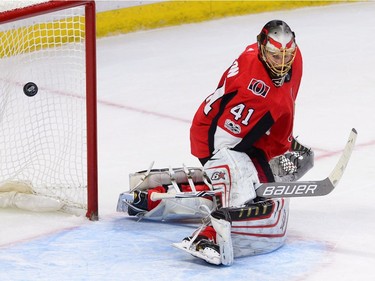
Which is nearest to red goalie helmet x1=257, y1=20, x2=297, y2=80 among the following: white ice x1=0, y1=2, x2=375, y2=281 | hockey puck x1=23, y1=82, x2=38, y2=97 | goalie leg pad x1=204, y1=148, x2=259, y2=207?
goalie leg pad x1=204, y1=148, x2=259, y2=207

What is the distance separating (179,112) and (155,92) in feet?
1.18

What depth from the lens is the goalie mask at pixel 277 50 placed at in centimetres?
326

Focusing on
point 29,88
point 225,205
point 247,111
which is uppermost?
point 29,88

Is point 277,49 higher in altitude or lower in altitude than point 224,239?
higher

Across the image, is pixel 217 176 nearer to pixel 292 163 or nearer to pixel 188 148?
pixel 292 163

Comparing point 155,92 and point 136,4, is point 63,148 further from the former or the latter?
point 136,4

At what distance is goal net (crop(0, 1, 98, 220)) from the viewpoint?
3625mm

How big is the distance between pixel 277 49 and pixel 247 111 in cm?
19

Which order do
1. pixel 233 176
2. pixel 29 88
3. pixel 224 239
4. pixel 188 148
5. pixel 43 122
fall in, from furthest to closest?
1. pixel 188 148
2. pixel 43 122
3. pixel 29 88
4. pixel 233 176
5. pixel 224 239

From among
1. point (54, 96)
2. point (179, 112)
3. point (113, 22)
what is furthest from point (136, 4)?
point (54, 96)

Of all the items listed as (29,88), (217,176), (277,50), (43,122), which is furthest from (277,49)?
(43,122)

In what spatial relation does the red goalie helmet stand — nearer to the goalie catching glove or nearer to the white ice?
the goalie catching glove

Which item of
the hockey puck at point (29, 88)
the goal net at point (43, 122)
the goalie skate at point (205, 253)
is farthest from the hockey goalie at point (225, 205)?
the hockey puck at point (29, 88)

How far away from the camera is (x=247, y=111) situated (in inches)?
130
